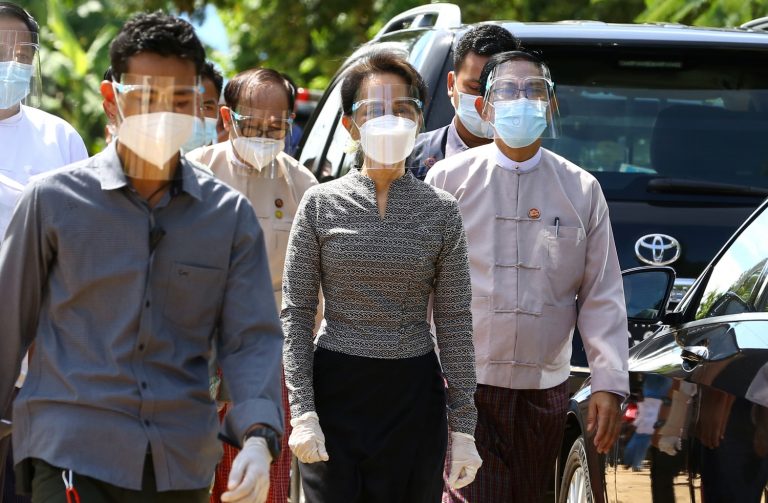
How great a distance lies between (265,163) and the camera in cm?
620

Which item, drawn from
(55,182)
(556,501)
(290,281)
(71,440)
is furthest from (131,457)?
(556,501)

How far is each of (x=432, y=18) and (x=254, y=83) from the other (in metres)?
2.28

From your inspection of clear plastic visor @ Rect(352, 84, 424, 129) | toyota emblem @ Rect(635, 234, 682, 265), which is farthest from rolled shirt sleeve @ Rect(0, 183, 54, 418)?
toyota emblem @ Rect(635, 234, 682, 265)

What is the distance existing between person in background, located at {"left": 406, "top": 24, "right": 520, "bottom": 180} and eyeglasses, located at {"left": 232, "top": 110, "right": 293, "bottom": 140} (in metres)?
0.49

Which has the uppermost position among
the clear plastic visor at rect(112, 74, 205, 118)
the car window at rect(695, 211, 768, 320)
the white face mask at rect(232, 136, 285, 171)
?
the clear plastic visor at rect(112, 74, 205, 118)

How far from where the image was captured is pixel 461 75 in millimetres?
6398

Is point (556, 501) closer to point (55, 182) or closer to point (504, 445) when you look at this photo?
point (504, 445)

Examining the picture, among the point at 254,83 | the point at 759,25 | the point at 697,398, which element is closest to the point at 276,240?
the point at 254,83

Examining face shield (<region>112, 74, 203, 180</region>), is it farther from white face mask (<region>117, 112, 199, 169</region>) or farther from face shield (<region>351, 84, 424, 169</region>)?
face shield (<region>351, 84, 424, 169</region>)

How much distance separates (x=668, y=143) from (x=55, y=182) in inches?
142

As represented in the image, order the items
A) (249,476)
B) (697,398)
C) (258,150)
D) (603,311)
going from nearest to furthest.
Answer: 1. (249,476)
2. (697,398)
3. (603,311)
4. (258,150)

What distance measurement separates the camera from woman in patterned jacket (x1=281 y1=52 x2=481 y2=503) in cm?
484

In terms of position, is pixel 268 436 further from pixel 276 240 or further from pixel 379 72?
pixel 276 240

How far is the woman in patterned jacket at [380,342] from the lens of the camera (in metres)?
4.84
